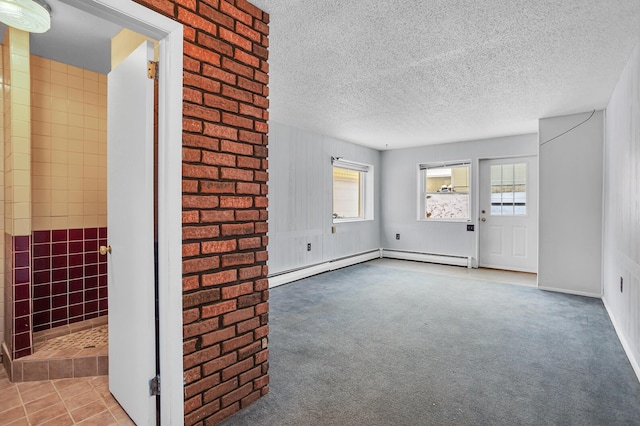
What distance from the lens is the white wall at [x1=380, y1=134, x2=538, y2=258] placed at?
570 cm

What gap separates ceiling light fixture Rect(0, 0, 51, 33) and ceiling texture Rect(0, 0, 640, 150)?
7cm

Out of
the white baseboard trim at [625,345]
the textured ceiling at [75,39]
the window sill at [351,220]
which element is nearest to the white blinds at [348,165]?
the window sill at [351,220]

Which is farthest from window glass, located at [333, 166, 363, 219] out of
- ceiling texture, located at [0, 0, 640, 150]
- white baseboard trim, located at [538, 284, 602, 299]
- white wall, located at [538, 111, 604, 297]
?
white baseboard trim, located at [538, 284, 602, 299]

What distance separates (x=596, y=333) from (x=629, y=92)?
6.87 ft

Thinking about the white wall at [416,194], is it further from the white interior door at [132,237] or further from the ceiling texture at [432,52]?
the white interior door at [132,237]

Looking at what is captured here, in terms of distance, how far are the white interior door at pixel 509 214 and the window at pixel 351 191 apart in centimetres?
215

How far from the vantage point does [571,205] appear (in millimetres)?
4188

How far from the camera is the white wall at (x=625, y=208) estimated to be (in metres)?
2.38

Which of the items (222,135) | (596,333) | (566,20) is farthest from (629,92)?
(222,135)

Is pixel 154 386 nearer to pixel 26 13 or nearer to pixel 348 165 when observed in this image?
pixel 26 13

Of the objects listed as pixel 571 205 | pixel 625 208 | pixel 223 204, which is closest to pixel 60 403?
pixel 223 204

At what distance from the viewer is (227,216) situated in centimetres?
174

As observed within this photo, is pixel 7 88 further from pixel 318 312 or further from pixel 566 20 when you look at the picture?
pixel 566 20

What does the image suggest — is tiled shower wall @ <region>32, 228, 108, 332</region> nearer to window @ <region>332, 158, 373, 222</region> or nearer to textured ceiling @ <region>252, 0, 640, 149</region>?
textured ceiling @ <region>252, 0, 640, 149</region>
